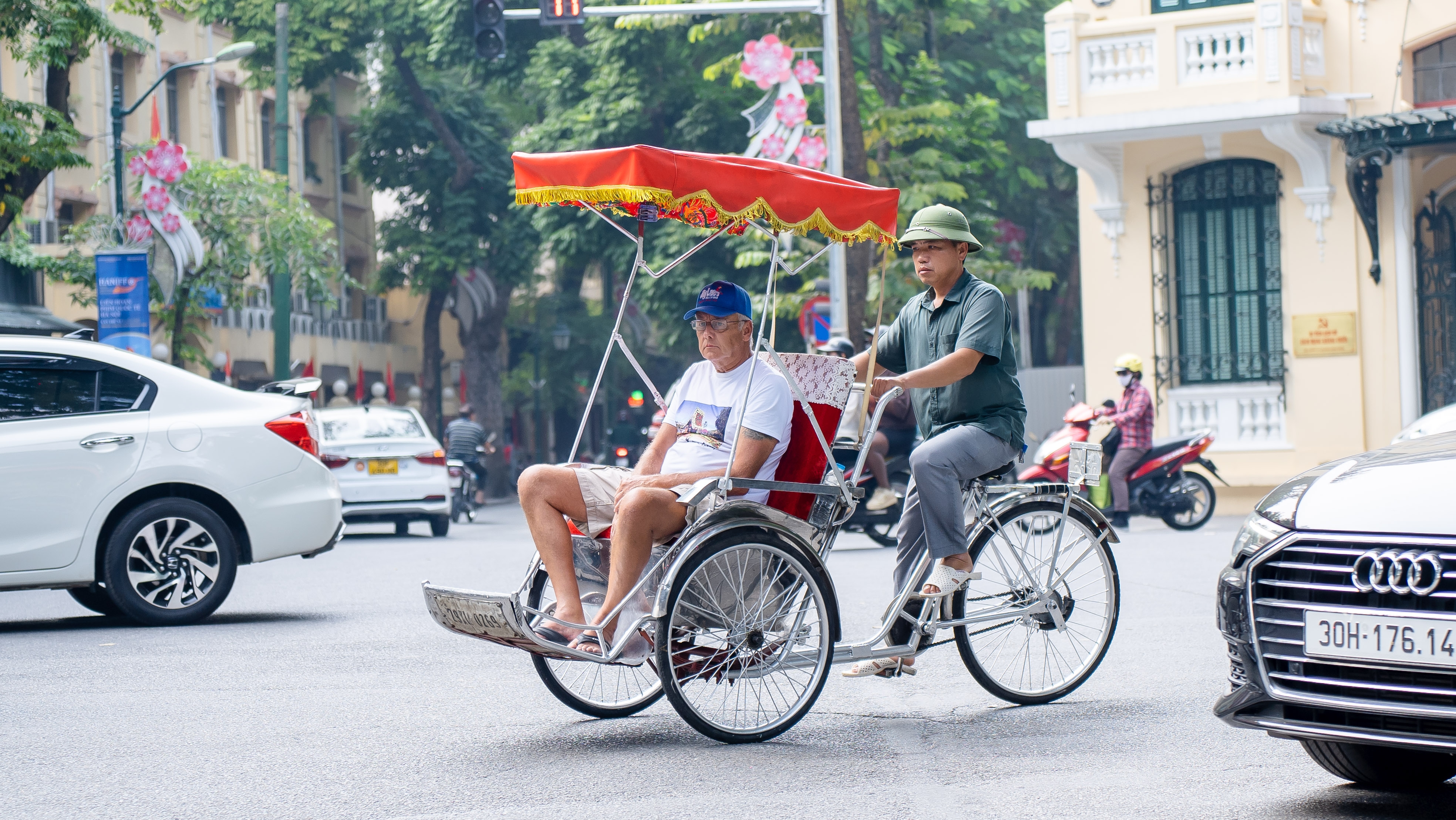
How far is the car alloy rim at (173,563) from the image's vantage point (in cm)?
1000

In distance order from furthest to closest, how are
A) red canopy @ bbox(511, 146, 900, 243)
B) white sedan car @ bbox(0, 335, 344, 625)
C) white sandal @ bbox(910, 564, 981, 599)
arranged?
white sedan car @ bbox(0, 335, 344, 625)
white sandal @ bbox(910, 564, 981, 599)
red canopy @ bbox(511, 146, 900, 243)

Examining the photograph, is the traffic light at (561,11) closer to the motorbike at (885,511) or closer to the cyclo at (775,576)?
the motorbike at (885,511)

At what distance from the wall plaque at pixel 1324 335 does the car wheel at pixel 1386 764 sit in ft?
55.8

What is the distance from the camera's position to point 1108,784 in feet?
17.6

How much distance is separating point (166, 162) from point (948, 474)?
19474 mm

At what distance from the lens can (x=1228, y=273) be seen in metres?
22.0

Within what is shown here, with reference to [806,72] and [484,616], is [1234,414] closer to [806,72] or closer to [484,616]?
[806,72]

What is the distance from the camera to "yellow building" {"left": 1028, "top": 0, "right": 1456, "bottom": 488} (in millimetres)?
20844

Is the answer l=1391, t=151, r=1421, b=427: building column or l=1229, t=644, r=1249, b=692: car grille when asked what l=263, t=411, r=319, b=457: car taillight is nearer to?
l=1229, t=644, r=1249, b=692: car grille

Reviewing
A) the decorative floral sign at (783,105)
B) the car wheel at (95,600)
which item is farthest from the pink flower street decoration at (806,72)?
the car wheel at (95,600)

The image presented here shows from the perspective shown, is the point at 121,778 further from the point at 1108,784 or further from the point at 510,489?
the point at 510,489

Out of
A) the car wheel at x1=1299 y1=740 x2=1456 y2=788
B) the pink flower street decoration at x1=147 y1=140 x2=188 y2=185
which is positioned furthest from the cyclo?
the pink flower street decoration at x1=147 y1=140 x2=188 y2=185

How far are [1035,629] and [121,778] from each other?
3434 mm

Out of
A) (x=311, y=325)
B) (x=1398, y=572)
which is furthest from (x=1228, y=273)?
(x=311, y=325)
